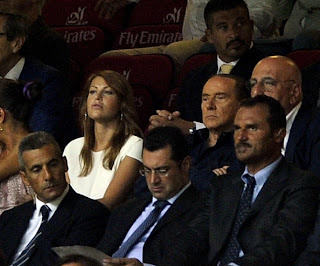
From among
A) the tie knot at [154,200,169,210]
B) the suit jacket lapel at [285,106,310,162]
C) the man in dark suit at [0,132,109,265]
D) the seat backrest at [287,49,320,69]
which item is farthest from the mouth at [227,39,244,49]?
the tie knot at [154,200,169,210]

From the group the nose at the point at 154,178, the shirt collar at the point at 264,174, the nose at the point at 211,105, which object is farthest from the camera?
the nose at the point at 211,105

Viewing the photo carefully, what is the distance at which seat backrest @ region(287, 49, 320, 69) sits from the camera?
633cm

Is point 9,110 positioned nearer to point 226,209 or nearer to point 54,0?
point 226,209

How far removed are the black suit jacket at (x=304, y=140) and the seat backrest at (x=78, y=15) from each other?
3068 mm

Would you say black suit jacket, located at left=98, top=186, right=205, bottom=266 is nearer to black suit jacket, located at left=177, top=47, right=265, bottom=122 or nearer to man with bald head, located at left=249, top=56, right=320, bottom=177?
man with bald head, located at left=249, top=56, right=320, bottom=177

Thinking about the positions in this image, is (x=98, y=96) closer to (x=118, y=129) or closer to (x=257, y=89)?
(x=118, y=129)

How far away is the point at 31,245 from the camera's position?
5.35 m

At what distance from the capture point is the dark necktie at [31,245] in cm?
530

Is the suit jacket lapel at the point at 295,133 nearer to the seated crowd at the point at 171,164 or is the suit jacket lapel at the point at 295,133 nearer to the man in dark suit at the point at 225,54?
the seated crowd at the point at 171,164

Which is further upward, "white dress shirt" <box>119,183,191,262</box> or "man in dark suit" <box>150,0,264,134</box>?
"man in dark suit" <box>150,0,264,134</box>

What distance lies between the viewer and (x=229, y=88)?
5.77 meters

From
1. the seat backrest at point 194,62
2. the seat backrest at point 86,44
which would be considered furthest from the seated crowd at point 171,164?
the seat backrest at point 86,44

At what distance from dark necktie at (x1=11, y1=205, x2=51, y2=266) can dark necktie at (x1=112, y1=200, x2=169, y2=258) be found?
408mm

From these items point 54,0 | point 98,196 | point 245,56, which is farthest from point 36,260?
point 54,0
